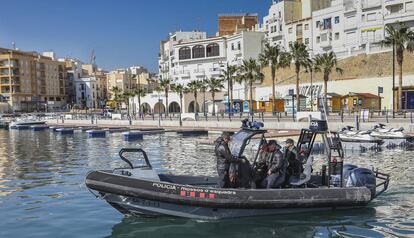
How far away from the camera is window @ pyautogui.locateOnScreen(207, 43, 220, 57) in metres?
114

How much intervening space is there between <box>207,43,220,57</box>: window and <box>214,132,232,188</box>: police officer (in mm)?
100849

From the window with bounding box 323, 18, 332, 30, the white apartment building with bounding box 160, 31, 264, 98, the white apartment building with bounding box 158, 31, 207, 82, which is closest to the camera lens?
the window with bounding box 323, 18, 332, 30

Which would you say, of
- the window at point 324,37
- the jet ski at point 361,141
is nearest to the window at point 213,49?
the window at point 324,37

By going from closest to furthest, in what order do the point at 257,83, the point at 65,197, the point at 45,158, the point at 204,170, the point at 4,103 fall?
the point at 65,197
the point at 204,170
the point at 45,158
the point at 257,83
the point at 4,103

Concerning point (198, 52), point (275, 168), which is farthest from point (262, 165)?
point (198, 52)

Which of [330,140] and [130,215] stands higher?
[330,140]

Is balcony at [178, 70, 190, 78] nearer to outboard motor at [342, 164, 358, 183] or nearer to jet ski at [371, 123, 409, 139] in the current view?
jet ski at [371, 123, 409, 139]

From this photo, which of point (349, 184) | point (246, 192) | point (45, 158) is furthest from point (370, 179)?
point (45, 158)

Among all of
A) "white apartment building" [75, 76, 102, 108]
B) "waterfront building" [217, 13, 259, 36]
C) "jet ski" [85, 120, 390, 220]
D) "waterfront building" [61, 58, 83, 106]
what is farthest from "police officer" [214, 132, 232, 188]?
"waterfront building" [61, 58, 83, 106]

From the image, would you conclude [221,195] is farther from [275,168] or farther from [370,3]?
[370,3]

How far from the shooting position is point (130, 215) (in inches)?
A: 573

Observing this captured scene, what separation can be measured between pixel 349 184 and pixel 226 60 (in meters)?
98.6

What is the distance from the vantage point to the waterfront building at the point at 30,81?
138 meters

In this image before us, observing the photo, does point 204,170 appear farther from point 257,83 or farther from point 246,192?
point 257,83
